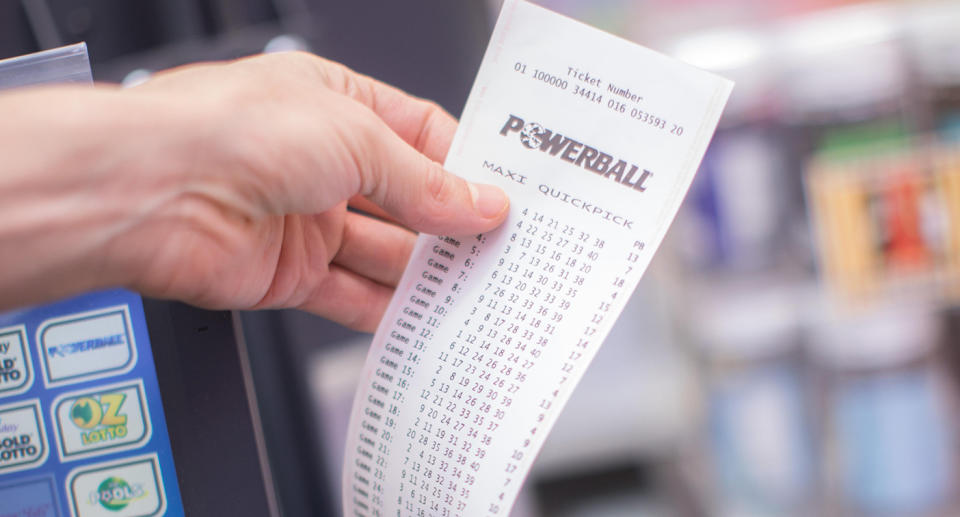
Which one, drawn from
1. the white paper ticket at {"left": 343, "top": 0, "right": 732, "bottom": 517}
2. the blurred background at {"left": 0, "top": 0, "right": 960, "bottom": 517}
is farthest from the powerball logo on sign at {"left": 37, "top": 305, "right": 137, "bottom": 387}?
the blurred background at {"left": 0, "top": 0, "right": 960, "bottom": 517}

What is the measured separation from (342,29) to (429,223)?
2.18ft

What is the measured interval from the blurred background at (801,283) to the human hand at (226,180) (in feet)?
2.18

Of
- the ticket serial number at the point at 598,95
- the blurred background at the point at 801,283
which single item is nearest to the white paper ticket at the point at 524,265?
the ticket serial number at the point at 598,95

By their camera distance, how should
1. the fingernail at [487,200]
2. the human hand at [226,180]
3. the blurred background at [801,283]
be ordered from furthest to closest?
the blurred background at [801,283] → the fingernail at [487,200] → the human hand at [226,180]

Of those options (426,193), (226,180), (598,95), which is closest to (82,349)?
(226,180)

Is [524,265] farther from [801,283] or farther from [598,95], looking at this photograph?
[801,283]

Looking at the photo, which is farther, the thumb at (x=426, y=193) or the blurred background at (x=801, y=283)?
the blurred background at (x=801, y=283)

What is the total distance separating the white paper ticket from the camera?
1.72ft

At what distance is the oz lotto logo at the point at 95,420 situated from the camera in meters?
0.51

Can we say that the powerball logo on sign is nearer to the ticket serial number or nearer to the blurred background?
the ticket serial number

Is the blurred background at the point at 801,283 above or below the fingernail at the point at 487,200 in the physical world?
below

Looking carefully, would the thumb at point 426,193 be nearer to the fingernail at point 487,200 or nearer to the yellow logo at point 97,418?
the fingernail at point 487,200

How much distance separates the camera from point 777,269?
143 centimetres

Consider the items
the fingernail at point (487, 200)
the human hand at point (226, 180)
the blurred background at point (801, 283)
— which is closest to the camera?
the human hand at point (226, 180)
